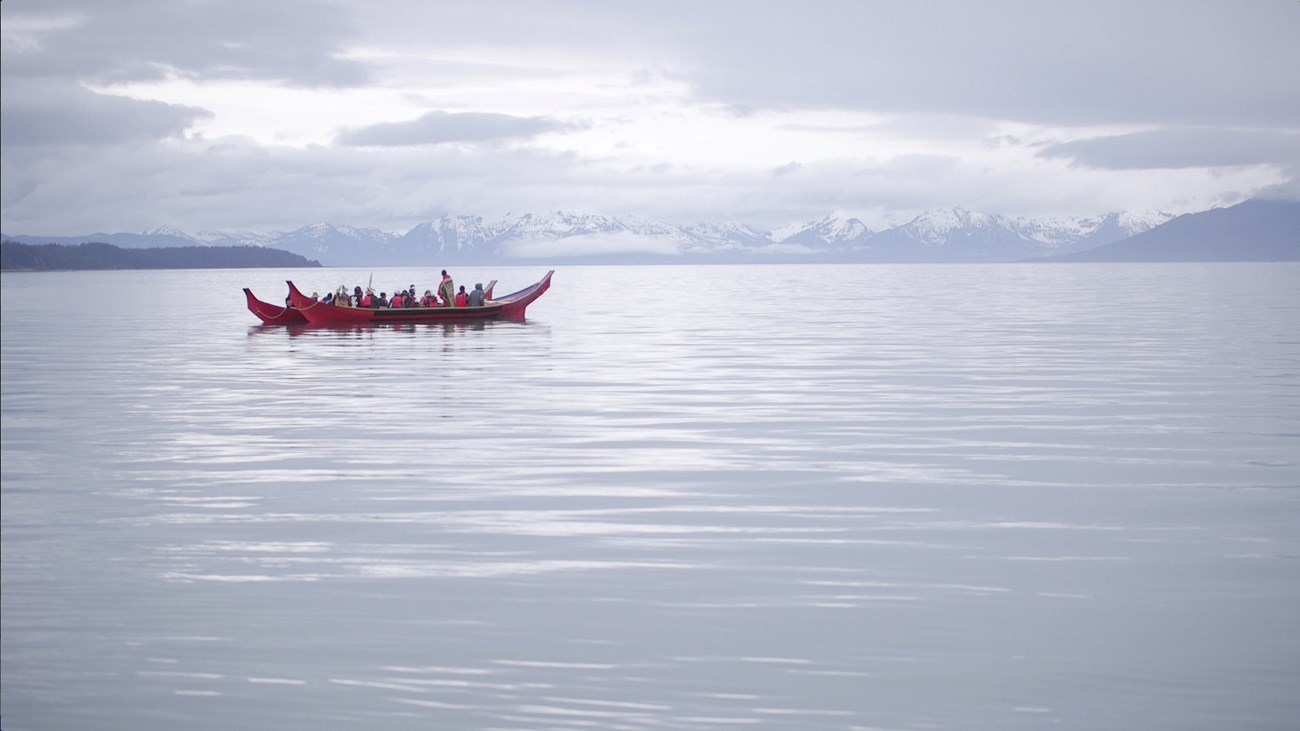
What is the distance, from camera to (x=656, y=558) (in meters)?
12.5

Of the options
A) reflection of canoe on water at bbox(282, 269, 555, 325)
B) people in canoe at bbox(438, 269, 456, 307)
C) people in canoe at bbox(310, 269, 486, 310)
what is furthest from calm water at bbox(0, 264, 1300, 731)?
people in canoe at bbox(438, 269, 456, 307)

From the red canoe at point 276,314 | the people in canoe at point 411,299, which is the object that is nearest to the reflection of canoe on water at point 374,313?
the red canoe at point 276,314

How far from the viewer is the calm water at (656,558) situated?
358 inches

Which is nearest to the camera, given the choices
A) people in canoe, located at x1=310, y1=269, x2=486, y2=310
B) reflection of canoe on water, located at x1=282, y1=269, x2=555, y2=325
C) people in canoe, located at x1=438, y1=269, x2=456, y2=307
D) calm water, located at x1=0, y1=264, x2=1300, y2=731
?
Result: calm water, located at x1=0, y1=264, x2=1300, y2=731

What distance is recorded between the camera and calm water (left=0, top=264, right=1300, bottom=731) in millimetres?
9086

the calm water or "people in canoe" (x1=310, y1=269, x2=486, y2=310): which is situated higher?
"people in canoe" (x1=310, y1=269, x2=486, y2=310)

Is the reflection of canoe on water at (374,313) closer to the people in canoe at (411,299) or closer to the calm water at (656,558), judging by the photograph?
the people in canoe at (411,299)

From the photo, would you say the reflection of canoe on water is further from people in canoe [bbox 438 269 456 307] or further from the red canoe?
people in canoe [bbox 438 269 456 307]

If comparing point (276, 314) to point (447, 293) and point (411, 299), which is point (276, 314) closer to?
point (411, 299)

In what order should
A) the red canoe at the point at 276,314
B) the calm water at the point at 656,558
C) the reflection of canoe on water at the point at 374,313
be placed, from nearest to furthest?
the calm water at the point at 656,558
the reflection of canoe on water at the point at 374,313
the red canoe at the point at 276,314

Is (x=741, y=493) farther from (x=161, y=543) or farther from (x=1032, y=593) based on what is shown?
(x=161, y=543)

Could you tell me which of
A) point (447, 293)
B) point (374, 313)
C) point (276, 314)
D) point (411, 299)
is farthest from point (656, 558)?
point (276, 314)

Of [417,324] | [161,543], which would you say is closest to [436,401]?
[161,543]

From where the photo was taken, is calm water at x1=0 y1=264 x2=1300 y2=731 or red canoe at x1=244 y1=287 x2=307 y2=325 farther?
red canoe at x1=244 y1=287 x2=307 y2=325
